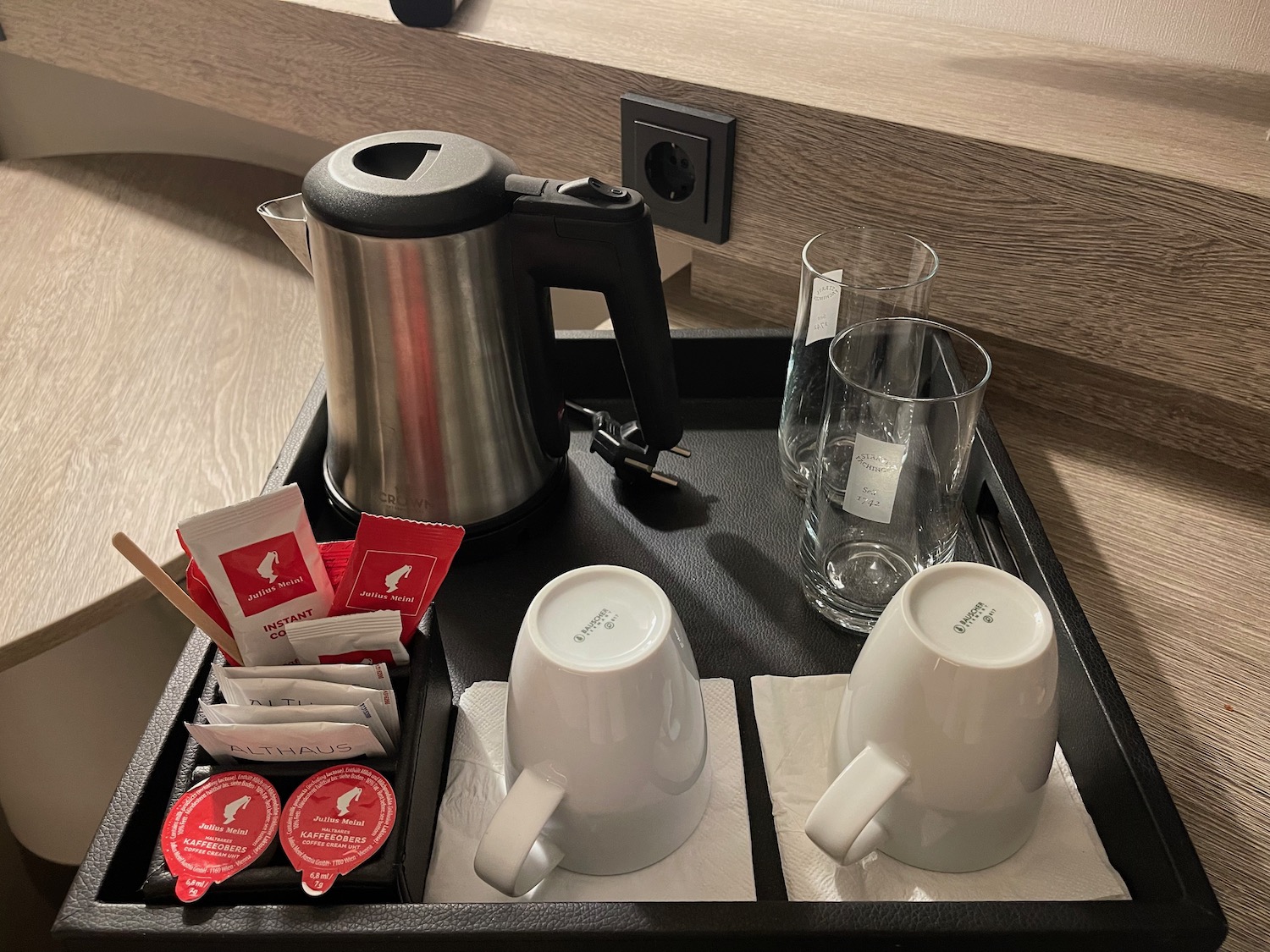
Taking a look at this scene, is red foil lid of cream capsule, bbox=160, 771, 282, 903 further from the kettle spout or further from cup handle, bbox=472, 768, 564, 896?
the kettle spout

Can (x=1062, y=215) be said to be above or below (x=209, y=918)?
above

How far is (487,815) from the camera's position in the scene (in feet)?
1.78

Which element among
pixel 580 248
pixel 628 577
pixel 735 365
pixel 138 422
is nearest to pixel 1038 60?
pixel 735 365

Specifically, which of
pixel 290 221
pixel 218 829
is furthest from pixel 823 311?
pixel 218 829

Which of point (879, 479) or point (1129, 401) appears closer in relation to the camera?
point (879, 479)

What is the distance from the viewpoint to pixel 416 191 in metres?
0.59

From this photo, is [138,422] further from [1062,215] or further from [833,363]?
[1062,215]

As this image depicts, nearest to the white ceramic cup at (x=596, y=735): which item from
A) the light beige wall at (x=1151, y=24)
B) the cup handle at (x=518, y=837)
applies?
the cup handle at (x=518, y=837)

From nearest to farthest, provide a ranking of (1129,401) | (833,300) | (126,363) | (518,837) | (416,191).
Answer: (518,837)
(416,191)
(833,300)
(1129,401)
(126,363)

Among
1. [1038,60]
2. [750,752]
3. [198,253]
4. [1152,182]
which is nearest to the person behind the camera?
[750,752]

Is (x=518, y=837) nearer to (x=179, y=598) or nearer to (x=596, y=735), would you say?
(x=596, y=735)

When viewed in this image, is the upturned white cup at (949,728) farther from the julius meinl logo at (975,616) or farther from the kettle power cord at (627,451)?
the kettle power cord at (627,451)

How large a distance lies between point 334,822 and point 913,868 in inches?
11.4

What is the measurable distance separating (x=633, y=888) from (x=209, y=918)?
20 cm
